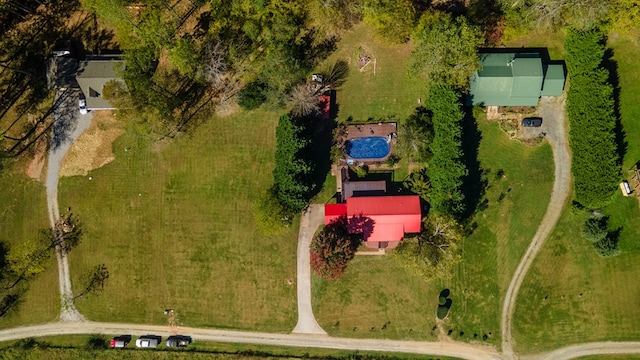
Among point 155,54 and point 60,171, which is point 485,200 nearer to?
point 155,54

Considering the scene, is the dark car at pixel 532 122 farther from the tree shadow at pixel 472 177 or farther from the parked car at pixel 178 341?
the parked car at pixel 178 341

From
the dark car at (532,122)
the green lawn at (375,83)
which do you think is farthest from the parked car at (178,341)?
the dark car at (532,122)

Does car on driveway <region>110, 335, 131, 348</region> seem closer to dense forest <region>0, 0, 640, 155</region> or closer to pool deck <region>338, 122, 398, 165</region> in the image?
dense forest <region>0, 0, 640, 155</region>

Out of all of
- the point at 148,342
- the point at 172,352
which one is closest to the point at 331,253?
the point at 172,352

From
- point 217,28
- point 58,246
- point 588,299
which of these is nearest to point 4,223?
point 58,246

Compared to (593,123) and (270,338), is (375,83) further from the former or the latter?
(270,338)

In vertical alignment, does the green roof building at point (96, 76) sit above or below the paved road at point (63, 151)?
above
